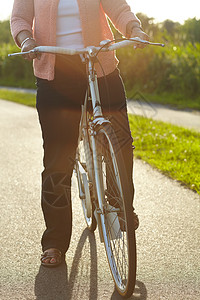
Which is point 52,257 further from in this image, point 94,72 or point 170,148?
point 170,148

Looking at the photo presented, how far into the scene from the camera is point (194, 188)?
4.66m

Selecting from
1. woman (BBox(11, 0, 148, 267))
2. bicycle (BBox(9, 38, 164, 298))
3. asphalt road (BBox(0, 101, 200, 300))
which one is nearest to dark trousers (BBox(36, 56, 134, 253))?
woman (BBox(11, 0, 148, 267))

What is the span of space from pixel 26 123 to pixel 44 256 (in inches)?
234

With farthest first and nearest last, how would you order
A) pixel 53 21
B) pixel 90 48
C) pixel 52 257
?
pixel 52 257
pixel 53 21
pixel 90 48

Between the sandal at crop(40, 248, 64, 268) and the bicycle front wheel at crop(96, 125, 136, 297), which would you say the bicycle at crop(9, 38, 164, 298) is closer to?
the bicycle front wheel at crop(96, 125, 136, 297)

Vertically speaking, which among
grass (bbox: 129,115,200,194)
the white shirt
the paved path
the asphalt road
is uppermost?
the white shirt

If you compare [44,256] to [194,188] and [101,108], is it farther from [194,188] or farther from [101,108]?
[194,188]

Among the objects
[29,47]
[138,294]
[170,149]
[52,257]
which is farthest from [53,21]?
[170,149]

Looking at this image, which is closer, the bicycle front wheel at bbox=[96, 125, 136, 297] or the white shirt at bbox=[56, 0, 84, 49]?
the bicycle front wheel at bbox=[96, 125, 136, 297]

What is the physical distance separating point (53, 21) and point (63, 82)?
1.22 ft

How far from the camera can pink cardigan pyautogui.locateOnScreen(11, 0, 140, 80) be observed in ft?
9.35

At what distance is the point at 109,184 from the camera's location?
2.77 m

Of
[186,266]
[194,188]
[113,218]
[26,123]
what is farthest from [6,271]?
[26,123]

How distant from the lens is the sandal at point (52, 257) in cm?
307
